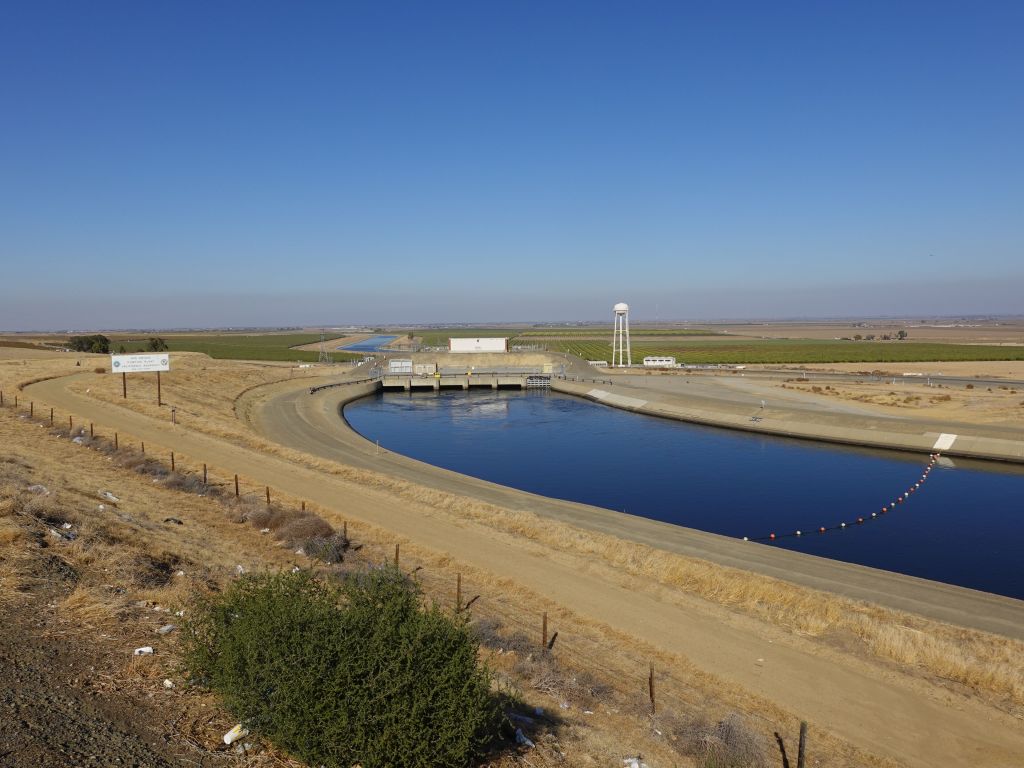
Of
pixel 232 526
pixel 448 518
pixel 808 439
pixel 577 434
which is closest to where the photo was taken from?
pixel 232 526

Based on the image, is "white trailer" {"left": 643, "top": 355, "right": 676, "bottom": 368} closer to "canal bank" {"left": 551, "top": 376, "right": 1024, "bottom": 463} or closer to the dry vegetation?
the dry vegetation

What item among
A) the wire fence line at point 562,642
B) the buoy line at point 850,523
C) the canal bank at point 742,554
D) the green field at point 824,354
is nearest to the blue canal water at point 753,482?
the buoy line at point 850,523

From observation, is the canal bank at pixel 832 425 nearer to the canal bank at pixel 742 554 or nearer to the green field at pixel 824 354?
the canal bank at pixel 742 554

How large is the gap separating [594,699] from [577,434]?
51147mm

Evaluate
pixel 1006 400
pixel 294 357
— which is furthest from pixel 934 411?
pixel 294 357

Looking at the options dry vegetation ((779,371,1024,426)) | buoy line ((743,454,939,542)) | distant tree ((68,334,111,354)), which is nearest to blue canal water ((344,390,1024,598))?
buoy line ((743,454,939,542))

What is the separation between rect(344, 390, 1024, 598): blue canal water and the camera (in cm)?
3127

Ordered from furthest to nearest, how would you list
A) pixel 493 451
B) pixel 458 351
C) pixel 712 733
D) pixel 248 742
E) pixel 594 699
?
1. pixel 458 351
2. pixel 493 451
3. pixel 594 699
4. pixel 712 733
5. pixel 248 742

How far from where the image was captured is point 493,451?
56094mm

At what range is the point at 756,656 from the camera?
1600cm

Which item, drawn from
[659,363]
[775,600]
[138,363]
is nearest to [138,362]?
[138,363]

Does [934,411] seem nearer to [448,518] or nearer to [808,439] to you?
[808,439]

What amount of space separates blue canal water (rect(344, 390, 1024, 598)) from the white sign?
759 inches

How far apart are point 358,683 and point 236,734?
2.18 m
